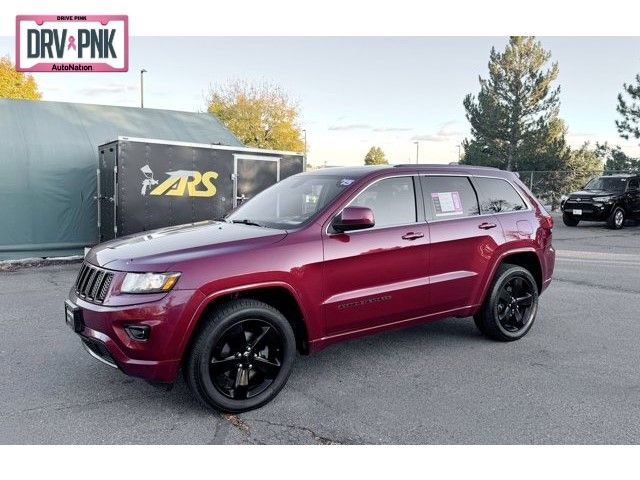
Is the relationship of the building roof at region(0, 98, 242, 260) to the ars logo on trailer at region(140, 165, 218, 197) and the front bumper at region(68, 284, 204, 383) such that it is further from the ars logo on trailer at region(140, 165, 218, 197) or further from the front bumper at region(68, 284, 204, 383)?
the front bumper at region(68, 284, 204, 383)

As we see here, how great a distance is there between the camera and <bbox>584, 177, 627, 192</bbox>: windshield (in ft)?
62.4

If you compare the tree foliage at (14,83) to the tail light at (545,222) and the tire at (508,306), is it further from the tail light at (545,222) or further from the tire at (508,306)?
the tire at (508,306)

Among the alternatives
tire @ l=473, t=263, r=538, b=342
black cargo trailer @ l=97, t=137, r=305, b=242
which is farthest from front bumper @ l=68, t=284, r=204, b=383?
black cargo trailer @ l=97, t=137, r=305, b=242

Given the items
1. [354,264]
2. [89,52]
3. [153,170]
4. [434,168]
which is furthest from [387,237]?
[89,52]

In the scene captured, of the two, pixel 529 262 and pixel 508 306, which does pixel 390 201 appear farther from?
pixel 529 262

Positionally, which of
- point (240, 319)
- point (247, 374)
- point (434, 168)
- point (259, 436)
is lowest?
point (259, 436)

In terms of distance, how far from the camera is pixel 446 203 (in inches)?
192

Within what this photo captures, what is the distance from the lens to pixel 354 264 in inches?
162

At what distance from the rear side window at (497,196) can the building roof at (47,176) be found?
31.4ft

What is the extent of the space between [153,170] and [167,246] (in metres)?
7.12

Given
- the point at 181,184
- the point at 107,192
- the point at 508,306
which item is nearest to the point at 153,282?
the point at 508,306

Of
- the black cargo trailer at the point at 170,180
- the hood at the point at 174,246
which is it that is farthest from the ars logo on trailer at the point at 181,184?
the hood at the point at 174,246

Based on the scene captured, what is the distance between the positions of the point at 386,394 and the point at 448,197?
1.93 meters

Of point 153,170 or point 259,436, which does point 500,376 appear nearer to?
point 259,436
